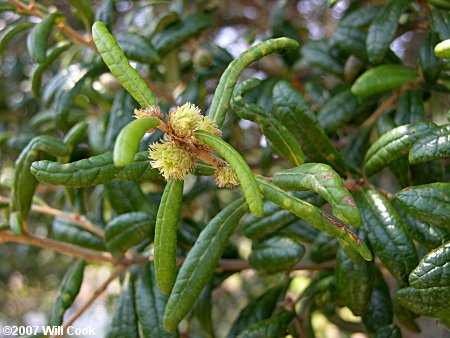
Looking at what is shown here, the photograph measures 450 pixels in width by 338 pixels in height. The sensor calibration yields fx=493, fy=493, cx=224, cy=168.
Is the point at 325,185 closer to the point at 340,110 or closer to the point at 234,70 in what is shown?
the point at 234,70

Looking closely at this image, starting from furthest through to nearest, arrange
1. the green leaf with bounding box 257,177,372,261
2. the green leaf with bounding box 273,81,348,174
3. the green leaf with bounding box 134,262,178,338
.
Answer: the green leaf with bounding box 134,262,178,338 < the green leaf with bounding box 273,81,348,174 < the green leaf with bounding box 257,177,372,261

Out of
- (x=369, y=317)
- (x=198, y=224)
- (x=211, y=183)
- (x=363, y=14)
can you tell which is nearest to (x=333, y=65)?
(x=363, y=14)

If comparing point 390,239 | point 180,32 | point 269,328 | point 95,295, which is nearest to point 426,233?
point 390,239

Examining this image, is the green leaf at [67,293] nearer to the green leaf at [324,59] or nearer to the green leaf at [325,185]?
the green leaf at [325,185]

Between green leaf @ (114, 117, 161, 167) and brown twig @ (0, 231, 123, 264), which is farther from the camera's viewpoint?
brown twig @ (0, 231, 123, 264)

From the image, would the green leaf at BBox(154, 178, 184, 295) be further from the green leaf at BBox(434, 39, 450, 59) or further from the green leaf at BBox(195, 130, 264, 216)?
the green leaf at BBox(434, 39, 450, 59)

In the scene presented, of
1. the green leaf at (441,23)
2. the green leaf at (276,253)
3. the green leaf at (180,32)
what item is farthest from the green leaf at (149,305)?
the green leaf at (441,23)

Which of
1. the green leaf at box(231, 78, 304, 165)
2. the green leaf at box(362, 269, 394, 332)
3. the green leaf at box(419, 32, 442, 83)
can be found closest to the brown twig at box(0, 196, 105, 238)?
the green leaf at box(231, 78, 304, 165)
